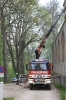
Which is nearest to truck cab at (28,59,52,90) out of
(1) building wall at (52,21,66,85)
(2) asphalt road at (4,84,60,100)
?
(2) asphalt road at (4,84,60,100)

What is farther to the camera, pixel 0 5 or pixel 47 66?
pixel 0 5

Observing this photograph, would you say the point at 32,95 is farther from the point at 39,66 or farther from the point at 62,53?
the point at 62,53

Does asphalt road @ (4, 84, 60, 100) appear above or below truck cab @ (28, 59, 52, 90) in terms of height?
below

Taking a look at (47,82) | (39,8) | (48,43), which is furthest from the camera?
(48,43)

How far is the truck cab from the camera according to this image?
23.1m

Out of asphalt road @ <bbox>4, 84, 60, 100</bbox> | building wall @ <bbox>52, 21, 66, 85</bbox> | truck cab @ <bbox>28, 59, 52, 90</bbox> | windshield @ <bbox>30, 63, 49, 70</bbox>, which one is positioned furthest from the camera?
building wall @ <bbox>52, 21, 66, 85</bbox>

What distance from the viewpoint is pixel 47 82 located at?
75.3 feet

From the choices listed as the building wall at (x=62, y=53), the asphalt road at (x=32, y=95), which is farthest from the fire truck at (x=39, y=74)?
the building wall at (x=62, y=53)

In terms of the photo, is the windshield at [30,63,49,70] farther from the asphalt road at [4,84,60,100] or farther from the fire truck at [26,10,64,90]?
the asphalt road at [4,84,60,100]

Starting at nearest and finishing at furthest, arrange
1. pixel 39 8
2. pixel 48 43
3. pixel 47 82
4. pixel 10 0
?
pixel 47 82, pixel 10 0, pixel 39 8, pixel 48 43

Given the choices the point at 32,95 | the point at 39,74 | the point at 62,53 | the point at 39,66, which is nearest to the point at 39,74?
the point at 39,74

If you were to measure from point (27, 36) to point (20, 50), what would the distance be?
8.32ft

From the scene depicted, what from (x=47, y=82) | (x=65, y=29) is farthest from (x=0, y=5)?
(x=47, y=82)

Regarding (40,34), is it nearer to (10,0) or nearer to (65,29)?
(10,0)
